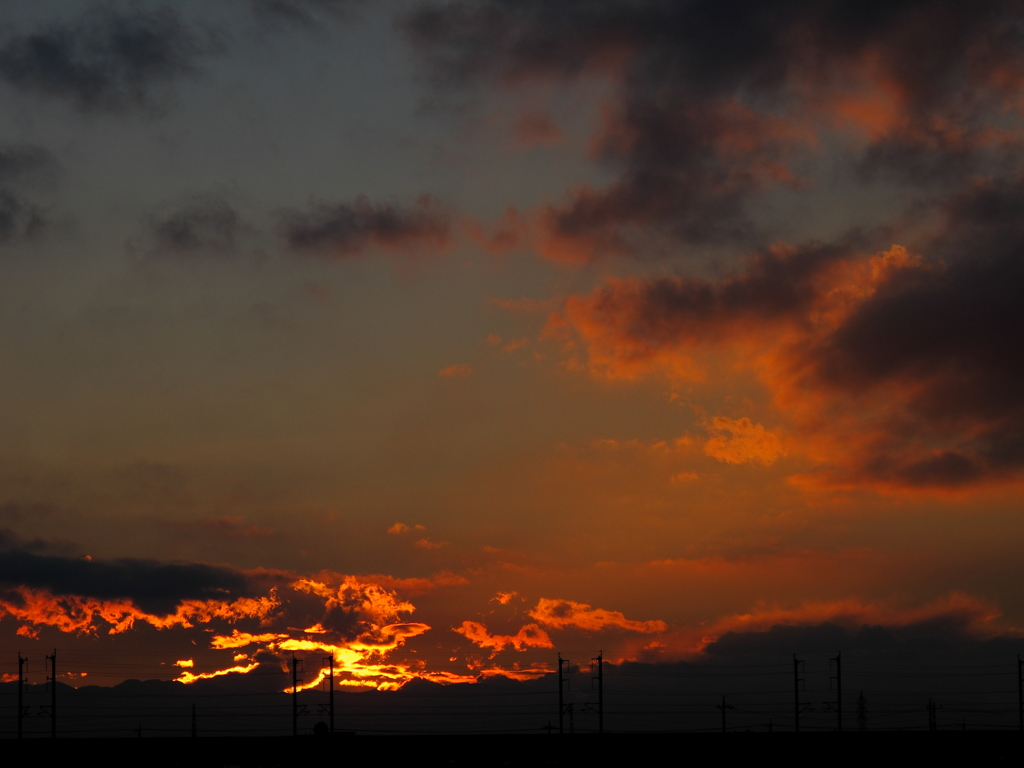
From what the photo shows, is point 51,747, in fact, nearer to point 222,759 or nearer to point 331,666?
point 222,759

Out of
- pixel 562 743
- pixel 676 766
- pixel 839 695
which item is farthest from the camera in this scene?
pixel 839 695

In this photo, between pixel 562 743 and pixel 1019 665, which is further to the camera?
pixel 1019 665

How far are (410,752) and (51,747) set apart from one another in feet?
99.3

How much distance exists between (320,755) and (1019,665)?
13954 cm

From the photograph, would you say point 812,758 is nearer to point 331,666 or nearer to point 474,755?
point 474,755

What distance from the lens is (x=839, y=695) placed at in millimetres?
189125

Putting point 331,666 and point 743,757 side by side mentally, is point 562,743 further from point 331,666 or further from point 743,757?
point 331,666

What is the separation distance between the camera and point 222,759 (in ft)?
327

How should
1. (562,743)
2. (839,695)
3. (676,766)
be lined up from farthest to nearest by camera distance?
(839,695), (562,743), (676,766)

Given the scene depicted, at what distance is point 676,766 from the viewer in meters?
96.2

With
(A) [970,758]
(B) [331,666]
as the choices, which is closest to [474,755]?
(A) [970,758]

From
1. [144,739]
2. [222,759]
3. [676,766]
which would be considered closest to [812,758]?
[676,766]

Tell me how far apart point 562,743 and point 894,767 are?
27612 millimetres

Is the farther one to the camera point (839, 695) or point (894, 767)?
point (839, 695)
